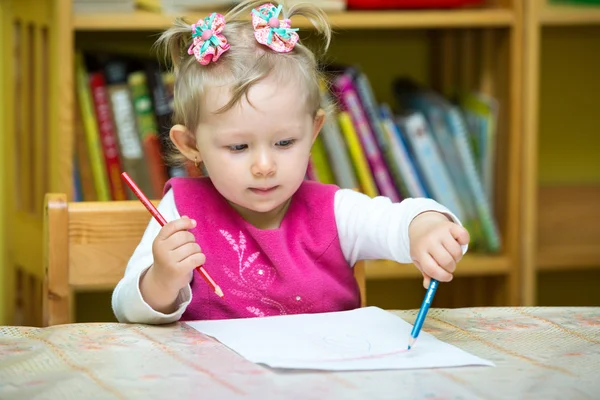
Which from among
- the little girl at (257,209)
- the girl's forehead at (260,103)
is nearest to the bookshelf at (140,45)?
the little girl at (257,209)

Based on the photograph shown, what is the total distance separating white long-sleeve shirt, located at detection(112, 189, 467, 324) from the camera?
949mm

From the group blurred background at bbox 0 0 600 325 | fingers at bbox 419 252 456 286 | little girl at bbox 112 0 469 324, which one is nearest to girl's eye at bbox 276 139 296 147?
little girl at bbox 112 0 469 324

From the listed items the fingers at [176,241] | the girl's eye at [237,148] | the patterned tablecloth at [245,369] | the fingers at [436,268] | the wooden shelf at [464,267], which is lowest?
the patterned tablecloth at [245,369]

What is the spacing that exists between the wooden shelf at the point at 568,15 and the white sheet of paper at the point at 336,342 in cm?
100

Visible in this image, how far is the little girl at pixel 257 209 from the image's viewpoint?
958 millimetres

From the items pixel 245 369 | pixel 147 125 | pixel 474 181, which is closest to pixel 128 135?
pixel 147 125

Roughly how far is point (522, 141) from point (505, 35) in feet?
0.67

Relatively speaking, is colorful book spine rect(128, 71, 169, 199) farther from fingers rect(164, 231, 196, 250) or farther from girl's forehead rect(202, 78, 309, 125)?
fingers rect(164, 231, 196, 250)

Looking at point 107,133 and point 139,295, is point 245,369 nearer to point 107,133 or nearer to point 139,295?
point 139,295

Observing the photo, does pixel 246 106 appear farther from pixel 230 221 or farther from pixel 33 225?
pixel 33 225

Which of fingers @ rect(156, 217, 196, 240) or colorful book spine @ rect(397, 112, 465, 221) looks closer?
fingers @ rect(156, 217, 196, 240)

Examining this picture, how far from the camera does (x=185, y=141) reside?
3.65 feet

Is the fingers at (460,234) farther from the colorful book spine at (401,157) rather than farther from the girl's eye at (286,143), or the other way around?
the colorful book spine at (401,157)

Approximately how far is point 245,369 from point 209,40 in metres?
0.43
